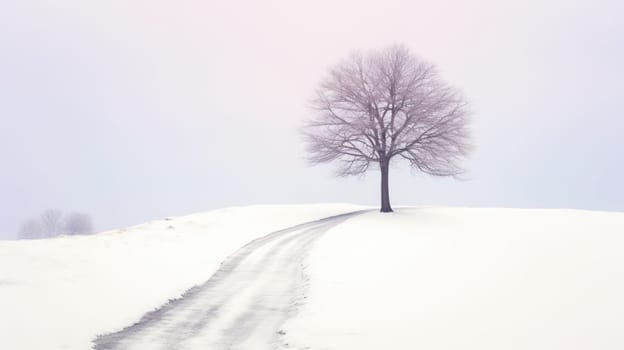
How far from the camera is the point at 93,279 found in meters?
14.2

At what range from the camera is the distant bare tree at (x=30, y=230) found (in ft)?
203

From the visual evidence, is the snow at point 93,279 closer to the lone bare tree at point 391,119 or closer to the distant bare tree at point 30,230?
the lone bare tree at point 391,119

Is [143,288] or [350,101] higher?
[350,101]

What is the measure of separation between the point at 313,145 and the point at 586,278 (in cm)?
2500

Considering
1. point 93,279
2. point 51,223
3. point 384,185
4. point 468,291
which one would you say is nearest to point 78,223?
point 51,223

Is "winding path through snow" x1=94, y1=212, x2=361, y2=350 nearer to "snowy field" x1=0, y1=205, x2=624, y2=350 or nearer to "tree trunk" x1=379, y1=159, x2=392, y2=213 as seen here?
"snowy field" x1=0, y1=205, x2=624, y2=350

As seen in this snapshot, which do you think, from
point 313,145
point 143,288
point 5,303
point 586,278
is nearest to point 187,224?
point 313,145

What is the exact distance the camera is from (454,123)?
33.6 metres

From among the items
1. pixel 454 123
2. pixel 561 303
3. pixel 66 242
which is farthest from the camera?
pixel 454 123

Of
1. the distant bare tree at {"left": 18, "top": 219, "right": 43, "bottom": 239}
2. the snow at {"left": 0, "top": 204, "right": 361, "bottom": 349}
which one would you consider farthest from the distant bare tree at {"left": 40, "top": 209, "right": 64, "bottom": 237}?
the snow at {"left": 0, "top": 204, "right": 361, "bottom": 349}

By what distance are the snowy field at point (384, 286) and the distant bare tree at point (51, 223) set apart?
46.3m

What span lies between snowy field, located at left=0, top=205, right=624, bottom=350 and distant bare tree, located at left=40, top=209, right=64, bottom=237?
152 feet

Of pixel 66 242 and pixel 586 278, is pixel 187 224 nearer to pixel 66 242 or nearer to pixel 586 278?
pixel 66 242

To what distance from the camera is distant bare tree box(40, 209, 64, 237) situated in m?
62.5
